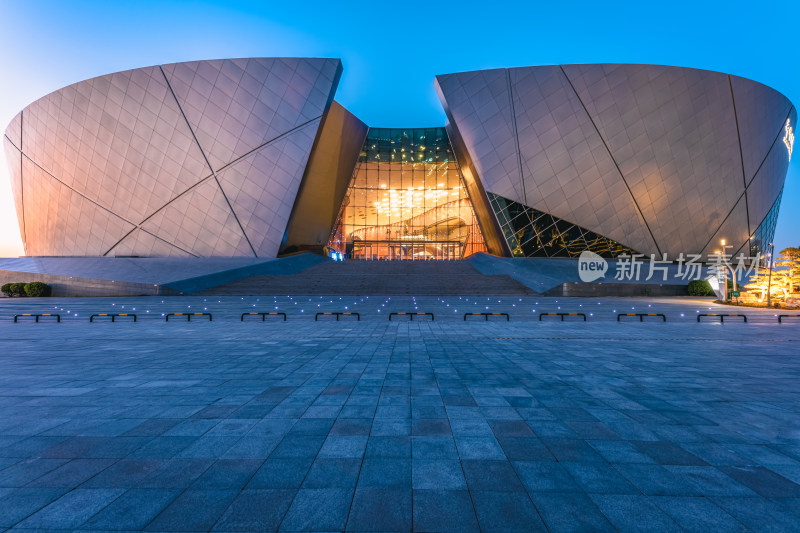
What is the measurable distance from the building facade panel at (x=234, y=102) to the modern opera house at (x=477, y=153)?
0.41 feet

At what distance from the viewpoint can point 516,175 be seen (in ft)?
103

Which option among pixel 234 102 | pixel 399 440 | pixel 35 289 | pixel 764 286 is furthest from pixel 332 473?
pixel 234 102

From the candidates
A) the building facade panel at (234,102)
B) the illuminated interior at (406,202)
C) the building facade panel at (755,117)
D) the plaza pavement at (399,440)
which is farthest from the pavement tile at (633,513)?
the illuminated interior at (406,202)

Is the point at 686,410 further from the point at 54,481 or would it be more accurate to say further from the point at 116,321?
the point at 116,321

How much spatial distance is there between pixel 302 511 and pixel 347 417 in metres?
1.74

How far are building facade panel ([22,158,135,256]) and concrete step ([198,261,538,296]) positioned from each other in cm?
1692

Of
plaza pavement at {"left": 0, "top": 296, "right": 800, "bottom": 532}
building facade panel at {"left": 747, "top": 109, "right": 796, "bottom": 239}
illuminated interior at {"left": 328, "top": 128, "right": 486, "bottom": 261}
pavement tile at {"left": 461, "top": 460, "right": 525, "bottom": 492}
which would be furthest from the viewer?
illuminated interior at {"left": 328, "top": 128, "right": 486, "bottom": 261}

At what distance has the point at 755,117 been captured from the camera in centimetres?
3219

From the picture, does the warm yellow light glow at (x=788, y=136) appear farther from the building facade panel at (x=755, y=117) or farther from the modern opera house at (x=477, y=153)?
the modern opera house at (x=477, y=153)

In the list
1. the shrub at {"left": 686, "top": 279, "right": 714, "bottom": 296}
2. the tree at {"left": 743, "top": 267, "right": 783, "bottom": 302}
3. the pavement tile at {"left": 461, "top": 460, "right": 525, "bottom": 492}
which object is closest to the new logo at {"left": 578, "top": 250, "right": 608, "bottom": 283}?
the shrub at {"left": 686, "top": 279, "right": 714, "bottom": 296}

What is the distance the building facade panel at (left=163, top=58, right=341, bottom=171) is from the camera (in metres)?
31.0

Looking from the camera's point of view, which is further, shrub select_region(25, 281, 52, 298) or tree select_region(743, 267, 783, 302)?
shrub select_region(25, 281, 52, 298)

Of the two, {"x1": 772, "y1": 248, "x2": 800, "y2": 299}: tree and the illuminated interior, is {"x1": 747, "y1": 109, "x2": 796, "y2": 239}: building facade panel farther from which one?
the illuminated interior

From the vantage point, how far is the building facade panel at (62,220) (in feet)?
107
